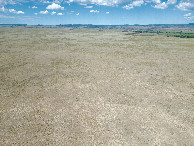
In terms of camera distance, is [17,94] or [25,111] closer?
[25,111]

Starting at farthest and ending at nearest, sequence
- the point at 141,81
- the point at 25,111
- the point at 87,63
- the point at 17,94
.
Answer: the point at 87,63
the point at 141,81
the point at 17,94
the point at 25,111

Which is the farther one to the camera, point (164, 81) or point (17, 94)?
point (164, 81)

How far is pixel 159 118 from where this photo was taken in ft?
58.6

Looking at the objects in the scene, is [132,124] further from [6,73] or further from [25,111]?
[6,73]

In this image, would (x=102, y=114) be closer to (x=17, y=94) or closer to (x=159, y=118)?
(x=159, y=118)

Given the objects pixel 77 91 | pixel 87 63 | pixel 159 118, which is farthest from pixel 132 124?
pixel 87 63

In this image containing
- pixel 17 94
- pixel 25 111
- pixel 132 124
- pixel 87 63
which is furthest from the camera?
pixel 87 63

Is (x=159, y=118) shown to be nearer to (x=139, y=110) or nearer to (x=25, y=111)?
(x=139, y=110)

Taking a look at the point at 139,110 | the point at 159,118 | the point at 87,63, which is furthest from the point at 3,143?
the point at 87,63

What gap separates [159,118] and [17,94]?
19923 mm

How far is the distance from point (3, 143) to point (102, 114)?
1020 centimetres

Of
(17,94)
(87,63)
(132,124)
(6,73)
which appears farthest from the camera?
(87,63)

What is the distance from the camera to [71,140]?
14461 millimetres

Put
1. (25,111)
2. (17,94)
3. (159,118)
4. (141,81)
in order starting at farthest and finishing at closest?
(141,81)
(17,94)
(25,111)
(159,118)
